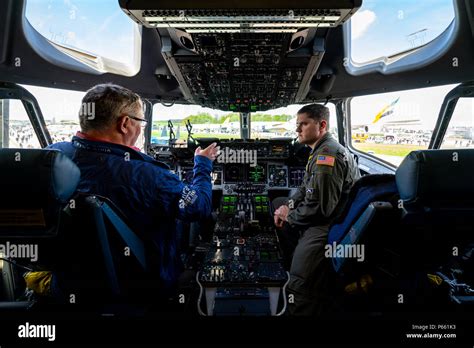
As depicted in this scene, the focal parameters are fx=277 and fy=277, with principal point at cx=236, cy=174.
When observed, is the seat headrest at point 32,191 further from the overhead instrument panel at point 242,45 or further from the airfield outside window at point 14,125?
the airfield outside window at point 14,125

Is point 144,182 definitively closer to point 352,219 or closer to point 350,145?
point 352,219

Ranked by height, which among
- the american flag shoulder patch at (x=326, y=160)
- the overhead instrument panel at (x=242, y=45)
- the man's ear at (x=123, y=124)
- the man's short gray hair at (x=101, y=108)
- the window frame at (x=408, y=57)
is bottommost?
the american flag shoulder patch at (x=326, y=160)

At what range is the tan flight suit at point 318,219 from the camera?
1688mm

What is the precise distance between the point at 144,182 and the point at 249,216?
77.6 inches

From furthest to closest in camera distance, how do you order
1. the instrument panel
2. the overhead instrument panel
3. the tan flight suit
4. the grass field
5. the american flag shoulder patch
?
the instrument panel, the grass field, the american flag shoulder patch, the tan flight suit, the overhead instrument panel

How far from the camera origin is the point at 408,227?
3.74ft

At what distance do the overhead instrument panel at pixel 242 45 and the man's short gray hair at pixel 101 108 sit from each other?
592 mm

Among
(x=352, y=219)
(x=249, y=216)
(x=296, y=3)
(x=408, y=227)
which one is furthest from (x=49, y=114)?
(x=408, y=227)

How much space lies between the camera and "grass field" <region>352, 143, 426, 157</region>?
3007mm

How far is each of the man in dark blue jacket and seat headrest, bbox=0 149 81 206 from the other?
228 millimetres

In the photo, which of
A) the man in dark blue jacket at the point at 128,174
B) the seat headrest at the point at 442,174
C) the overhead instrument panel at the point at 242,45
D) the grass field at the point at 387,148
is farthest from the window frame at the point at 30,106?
the grass field at the point at 387,148

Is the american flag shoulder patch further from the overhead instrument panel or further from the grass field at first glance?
the grass field

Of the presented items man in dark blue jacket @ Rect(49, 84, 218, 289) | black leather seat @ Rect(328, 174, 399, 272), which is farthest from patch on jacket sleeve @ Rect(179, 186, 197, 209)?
black leather seat @ Rect(328, 174, 399, 272)

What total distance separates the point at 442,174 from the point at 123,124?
1.28 meters
